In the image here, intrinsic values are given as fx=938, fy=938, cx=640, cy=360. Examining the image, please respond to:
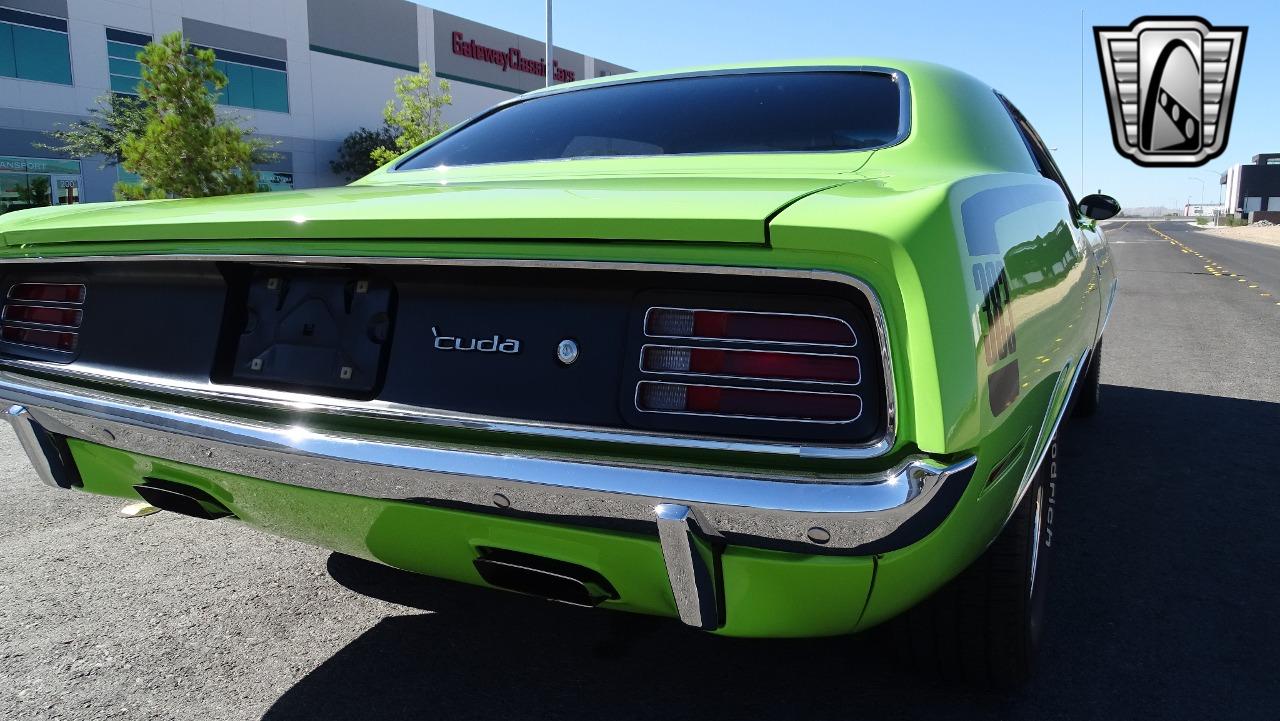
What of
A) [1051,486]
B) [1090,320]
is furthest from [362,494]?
[1090,320]

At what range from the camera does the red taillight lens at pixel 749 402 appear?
146cm

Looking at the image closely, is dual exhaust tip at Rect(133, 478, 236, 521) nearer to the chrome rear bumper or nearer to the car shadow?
the chrome rear bumper

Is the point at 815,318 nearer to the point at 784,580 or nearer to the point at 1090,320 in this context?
the point at 784,580

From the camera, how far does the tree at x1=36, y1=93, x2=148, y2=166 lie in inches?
924

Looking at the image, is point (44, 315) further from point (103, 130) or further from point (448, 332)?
point (103, 130)

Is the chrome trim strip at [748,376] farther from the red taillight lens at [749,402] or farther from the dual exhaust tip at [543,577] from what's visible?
the dual exhaust tip at [543,577]

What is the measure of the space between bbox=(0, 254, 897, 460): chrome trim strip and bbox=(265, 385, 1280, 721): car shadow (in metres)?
0.75

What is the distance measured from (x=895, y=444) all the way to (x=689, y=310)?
1.28 feet

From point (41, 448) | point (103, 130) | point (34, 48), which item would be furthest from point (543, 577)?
point (34, 48)

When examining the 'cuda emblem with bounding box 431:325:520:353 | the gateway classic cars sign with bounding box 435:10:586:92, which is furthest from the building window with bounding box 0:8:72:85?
the 'cuda emblem with bounding box 431:325:520:353

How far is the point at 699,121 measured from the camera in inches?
100.0

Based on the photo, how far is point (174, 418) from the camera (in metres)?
1.88

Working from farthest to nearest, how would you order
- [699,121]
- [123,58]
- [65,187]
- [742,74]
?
[123,58]
[65,187]
[742,74]
[699,121]

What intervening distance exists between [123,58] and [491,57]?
642 inches
